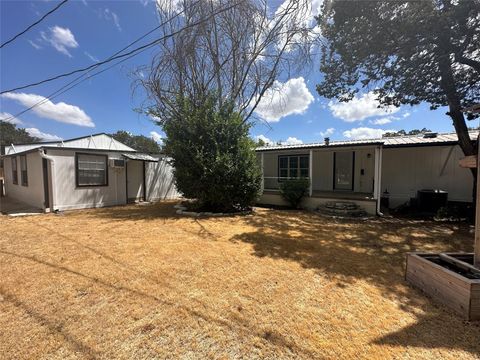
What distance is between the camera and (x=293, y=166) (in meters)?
12.5

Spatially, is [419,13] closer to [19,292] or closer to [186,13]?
[186,13]

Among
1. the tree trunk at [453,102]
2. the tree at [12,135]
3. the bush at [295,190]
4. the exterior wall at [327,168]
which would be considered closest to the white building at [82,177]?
the exterior wall at [327,168]

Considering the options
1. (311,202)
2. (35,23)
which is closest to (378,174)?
(311,202)

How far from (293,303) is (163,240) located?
3.53m

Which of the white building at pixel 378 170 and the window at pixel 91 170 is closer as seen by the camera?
the white building at pixel 378 170

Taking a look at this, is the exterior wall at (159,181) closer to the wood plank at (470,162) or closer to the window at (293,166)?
the window at (293,166)

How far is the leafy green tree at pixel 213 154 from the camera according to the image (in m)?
8.25

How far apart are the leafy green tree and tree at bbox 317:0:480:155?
454cm

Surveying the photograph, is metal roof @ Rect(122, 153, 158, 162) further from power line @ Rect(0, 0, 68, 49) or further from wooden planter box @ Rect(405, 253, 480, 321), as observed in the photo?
wooden planter box @ Rect(405, 253, 480, 321)

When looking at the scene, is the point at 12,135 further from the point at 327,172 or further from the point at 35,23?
the point at 327,172

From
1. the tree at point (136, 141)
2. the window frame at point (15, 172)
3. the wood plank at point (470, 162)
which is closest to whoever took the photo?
the wood plank at point (470, 162)

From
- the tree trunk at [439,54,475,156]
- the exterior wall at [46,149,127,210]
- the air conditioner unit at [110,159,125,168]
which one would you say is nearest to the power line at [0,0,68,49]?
the exterior wall at [46,149,127,210]

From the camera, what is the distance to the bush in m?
10.1

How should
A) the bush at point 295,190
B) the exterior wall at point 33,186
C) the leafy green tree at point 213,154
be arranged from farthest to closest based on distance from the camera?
the bush at point 295,190 → the exterior wall at point 33,186 → the leafy green tree at point 213,154
